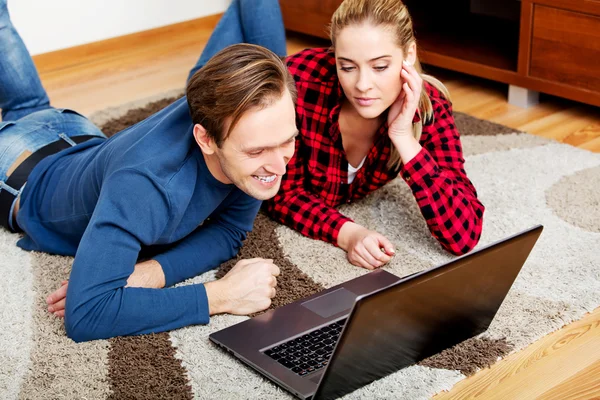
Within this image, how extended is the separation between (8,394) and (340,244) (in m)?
0.73

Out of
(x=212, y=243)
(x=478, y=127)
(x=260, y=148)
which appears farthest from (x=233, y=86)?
(x=478, y=127)

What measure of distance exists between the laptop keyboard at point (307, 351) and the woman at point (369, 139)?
13.3 inches

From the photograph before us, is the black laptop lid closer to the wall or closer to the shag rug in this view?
the shag rug

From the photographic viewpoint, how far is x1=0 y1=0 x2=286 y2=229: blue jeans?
1796 millimetres

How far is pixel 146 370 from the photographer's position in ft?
4.40

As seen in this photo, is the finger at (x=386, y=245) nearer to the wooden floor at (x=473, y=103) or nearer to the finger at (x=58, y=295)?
the wooden floor at (x=473, y=103)

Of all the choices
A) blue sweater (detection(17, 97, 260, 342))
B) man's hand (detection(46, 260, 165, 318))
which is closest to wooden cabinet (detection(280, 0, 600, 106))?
blue sweater (detection(17, 97, 260, 342))

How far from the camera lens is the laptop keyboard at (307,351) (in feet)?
4.18

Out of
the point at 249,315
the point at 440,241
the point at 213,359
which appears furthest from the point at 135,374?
the point at 440,241

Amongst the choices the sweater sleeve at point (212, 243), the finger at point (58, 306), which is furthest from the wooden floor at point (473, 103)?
the finger at point (58, 306)

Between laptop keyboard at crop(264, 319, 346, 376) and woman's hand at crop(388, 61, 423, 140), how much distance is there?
0.46m

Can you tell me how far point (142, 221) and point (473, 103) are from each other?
154 centimetres

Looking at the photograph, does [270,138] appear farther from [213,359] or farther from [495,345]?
[495,345]

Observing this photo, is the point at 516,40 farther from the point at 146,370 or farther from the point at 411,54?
the point at 146,370
